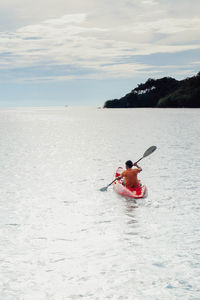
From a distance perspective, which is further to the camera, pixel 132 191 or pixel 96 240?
pixel 132 191

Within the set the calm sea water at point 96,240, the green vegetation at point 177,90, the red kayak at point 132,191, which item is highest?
the green vegetation at point 177,90

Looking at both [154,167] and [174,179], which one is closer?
[174,179]

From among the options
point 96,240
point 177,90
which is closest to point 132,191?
point 96,240

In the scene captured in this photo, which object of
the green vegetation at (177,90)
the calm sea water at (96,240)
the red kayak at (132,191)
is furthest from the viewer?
the green vegetation at (177,90)

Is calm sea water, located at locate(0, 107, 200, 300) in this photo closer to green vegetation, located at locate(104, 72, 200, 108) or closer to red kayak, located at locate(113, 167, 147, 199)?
red kayak, located at locate(113, 167, 147, 199)

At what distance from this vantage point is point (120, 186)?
16469 mm

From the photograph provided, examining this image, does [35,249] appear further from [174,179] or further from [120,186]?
[174,179]

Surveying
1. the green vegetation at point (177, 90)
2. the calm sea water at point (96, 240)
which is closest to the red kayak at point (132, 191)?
the calm sea water at point (96, 240)

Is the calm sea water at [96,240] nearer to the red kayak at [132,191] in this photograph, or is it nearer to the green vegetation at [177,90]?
the red kayak at [132,191]

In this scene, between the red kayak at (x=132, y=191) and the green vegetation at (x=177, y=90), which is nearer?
the red kayak at (x=132, y=191)

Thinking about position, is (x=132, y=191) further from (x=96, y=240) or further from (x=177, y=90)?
(x=177, y=90)

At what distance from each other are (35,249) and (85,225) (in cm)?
249

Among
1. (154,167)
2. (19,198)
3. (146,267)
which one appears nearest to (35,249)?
(146,267)

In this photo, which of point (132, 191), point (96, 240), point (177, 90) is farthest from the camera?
point (177, 90)
